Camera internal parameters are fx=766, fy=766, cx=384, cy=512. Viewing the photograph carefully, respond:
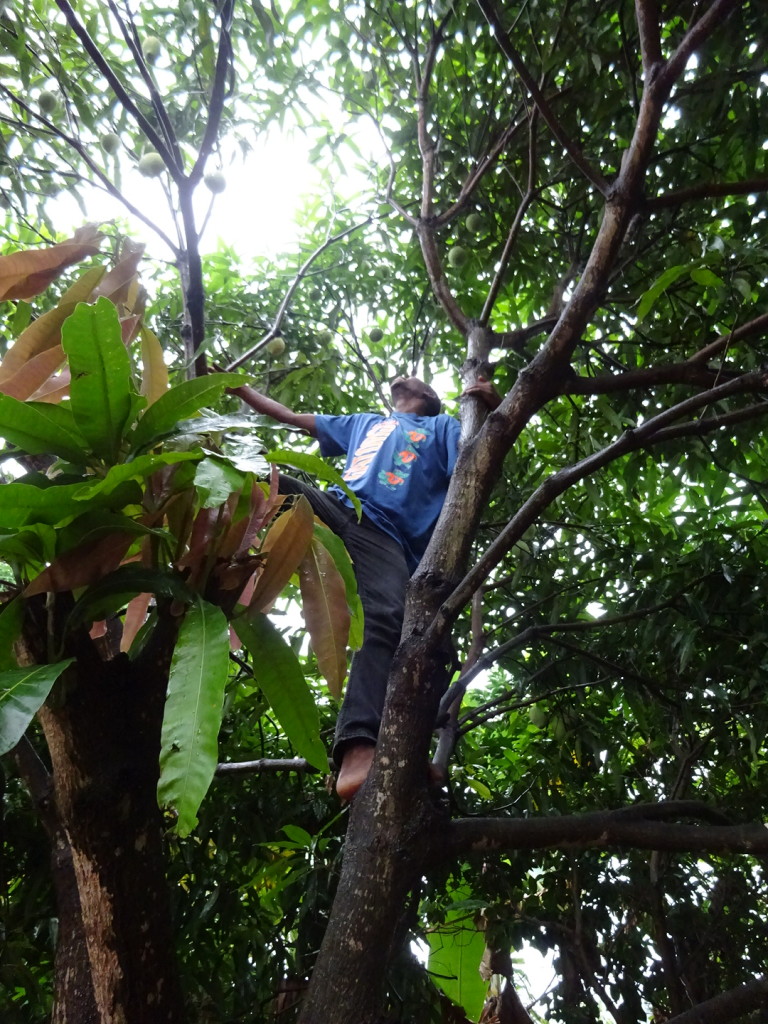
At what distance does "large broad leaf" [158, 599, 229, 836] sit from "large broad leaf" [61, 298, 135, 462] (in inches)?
10.0

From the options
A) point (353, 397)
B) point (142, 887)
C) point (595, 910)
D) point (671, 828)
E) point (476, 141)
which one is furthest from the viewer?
point (353, 397)

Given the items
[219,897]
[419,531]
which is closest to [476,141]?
[419,531]

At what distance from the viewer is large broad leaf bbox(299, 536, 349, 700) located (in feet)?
3.44

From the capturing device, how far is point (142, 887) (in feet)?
2.82

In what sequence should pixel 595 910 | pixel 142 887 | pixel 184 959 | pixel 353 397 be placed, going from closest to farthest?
pixel 142 887 < pixel 184 959 < pixel 595 910 < pixel 353 397

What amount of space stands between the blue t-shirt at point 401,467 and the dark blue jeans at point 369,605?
0.08 m

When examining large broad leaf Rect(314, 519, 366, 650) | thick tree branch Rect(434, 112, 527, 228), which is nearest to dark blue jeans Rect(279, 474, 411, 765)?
large broad leaf Rect(314, 519, 366, 650)

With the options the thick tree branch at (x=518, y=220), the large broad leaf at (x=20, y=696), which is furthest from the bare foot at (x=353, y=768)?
the thick tree branch at (x=518, y=220)

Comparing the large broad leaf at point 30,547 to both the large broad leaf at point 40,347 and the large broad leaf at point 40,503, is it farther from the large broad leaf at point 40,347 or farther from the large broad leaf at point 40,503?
the large broad leaf at point 40,347

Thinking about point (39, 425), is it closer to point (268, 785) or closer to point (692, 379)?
point (692, 379)

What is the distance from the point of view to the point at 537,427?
119 inches

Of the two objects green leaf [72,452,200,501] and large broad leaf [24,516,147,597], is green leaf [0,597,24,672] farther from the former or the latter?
green leaf [72,452,200,501]

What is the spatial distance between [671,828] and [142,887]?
0.75 m

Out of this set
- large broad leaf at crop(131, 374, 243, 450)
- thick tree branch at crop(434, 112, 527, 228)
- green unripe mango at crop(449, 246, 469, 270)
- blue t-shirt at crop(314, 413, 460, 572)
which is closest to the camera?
large broad leaf at crop(131, 374, 243, 450)
